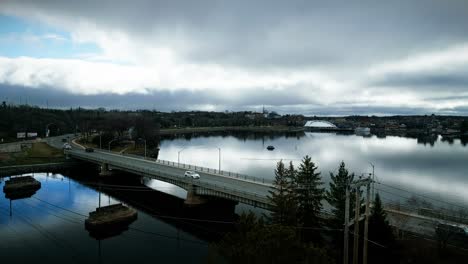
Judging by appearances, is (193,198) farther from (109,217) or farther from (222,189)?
(109,217)

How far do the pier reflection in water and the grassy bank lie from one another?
97.3 ft

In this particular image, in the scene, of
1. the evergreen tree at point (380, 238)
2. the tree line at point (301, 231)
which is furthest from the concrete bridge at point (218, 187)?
the evergreen tree at point (380, 238)

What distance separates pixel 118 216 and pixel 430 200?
50.7 m

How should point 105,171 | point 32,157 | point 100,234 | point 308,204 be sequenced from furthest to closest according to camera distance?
point 32,157 → point 105,171 → point 100,234 → point 308,204

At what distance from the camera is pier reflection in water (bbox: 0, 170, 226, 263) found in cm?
3069

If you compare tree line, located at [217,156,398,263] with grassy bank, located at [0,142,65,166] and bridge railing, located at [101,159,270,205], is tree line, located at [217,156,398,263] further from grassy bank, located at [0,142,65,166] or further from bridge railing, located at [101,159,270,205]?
grassy bank, located at [0,142,65,166]

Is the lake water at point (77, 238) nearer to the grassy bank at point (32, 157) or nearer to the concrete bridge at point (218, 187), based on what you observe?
the concrete bridge at point (218, 187)

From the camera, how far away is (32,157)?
82.1m

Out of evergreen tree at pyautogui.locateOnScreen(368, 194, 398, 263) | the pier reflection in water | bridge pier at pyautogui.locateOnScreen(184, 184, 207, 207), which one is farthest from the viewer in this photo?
bridge pier at pyautogui.locateOnScreen(184, 184, 207, 207)

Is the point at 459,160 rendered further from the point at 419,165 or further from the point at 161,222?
the point at 161,222

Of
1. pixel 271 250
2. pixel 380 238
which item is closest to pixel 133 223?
pixel 271 250

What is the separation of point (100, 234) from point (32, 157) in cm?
6168

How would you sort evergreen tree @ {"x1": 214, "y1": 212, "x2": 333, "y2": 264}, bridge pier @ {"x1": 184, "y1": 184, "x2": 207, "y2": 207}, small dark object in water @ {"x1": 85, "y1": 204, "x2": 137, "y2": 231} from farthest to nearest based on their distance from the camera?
bridge pier @ {"x1": 184, "y1": 184, "x2": 207, "y2": 207} < small dark object in water @ {"x1": 85, "y1": 204, "x2": 137, "y2": 231} < evergreen tree @ {"x1": 214, "y1": 212, "x2": 333, "y2": 264}

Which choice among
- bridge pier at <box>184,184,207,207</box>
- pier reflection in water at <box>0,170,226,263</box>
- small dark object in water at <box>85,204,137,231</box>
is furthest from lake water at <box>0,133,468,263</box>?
bridge pier at <box>184,184,207,207</box>
